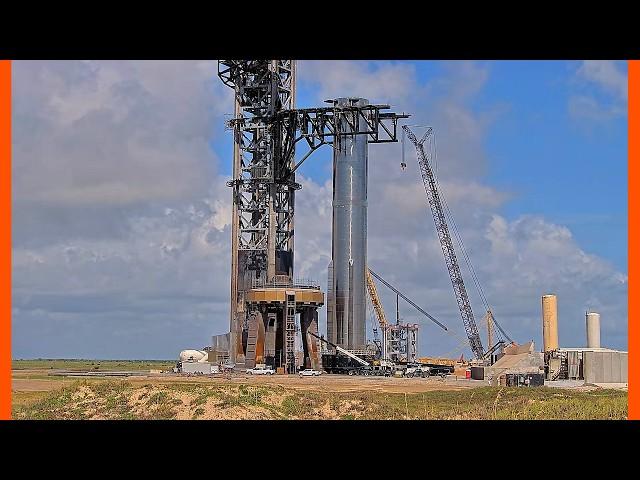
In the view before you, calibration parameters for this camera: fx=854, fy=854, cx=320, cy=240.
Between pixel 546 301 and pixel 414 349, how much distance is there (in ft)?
95.9

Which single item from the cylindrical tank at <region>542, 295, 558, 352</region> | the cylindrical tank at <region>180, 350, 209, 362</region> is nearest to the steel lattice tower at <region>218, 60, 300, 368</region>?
the cylindrical tank at <region>180, 350, 209, 362</region>

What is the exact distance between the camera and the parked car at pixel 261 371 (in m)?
90.7

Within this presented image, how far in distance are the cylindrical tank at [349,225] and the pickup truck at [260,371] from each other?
10.6 meters

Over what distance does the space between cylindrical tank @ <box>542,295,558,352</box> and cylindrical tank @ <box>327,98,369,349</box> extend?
816 inches

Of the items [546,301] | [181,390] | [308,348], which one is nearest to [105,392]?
[181,390]

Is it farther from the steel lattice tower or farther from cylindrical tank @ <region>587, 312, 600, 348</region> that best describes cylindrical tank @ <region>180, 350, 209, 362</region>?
cylindrical tank @ <region>587, 312, 600, 348</region>

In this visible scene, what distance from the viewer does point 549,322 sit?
97.4 meters

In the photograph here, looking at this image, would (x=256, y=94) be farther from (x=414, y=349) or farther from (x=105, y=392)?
(x=105, y=392)

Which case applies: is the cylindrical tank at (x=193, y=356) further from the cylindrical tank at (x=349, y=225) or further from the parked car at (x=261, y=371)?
the cylindrical tank at (x=349, y=225)

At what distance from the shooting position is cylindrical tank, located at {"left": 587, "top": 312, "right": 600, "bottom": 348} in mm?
96875

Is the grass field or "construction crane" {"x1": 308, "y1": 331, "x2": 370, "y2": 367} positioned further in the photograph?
"construction crane" {"x1": 308, "y1": 331, "x2": 370, "y2": 367}

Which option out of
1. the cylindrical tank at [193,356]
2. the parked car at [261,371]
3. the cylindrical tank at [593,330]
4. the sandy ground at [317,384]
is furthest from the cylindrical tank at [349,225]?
the cylindrical tank at [593,330]

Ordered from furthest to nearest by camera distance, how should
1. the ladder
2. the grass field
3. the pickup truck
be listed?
the ladder < the pickup truck < the grass field

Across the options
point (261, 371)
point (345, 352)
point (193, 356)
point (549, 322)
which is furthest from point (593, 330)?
point (193, 356)
